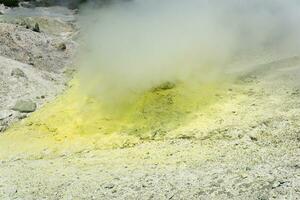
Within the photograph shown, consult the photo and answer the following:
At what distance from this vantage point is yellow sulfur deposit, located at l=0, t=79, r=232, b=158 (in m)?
10.0

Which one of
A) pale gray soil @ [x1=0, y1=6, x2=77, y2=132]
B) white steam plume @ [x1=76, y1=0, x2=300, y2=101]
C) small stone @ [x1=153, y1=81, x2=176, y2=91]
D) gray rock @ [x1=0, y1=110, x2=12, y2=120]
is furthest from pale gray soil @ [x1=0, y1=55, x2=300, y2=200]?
pale gray soil @ [x1=0, y1=6, x2=77, y2=132]

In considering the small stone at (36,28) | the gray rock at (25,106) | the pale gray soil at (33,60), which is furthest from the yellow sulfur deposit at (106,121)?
the small stone at (36,28)

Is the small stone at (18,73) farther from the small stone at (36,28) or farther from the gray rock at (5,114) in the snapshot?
the small stone at (36,28)

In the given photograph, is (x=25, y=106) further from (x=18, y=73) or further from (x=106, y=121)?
(x=106, y=121)

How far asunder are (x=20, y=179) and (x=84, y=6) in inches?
518

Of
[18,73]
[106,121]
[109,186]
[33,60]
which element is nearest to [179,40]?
[33,60]

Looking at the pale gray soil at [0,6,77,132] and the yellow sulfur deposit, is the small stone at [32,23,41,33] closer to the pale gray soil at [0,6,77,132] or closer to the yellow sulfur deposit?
the pale gray soil at [0,6,77,132]

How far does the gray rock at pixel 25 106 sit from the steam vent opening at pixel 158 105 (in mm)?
25

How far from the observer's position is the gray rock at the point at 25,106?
38.7 feet

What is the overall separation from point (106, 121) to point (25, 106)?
7.21 ft

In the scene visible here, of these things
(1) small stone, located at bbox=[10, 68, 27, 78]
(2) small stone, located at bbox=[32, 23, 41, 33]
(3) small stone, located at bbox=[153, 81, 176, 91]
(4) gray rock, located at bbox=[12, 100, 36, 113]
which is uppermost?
(2) small stone, located at bbox=[32, 23, 41, 33]

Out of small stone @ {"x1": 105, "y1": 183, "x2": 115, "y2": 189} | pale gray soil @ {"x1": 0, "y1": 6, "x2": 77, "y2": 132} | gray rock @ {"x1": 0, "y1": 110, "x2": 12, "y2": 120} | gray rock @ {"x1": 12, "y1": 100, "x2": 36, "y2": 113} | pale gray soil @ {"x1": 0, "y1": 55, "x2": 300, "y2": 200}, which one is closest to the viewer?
pale gray soil @ {"x1": 0, "y1": 55, "x2": 300, "y2": 200}

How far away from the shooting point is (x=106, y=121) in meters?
10.7

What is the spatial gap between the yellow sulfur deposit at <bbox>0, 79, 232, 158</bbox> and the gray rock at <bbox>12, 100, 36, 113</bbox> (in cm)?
20
